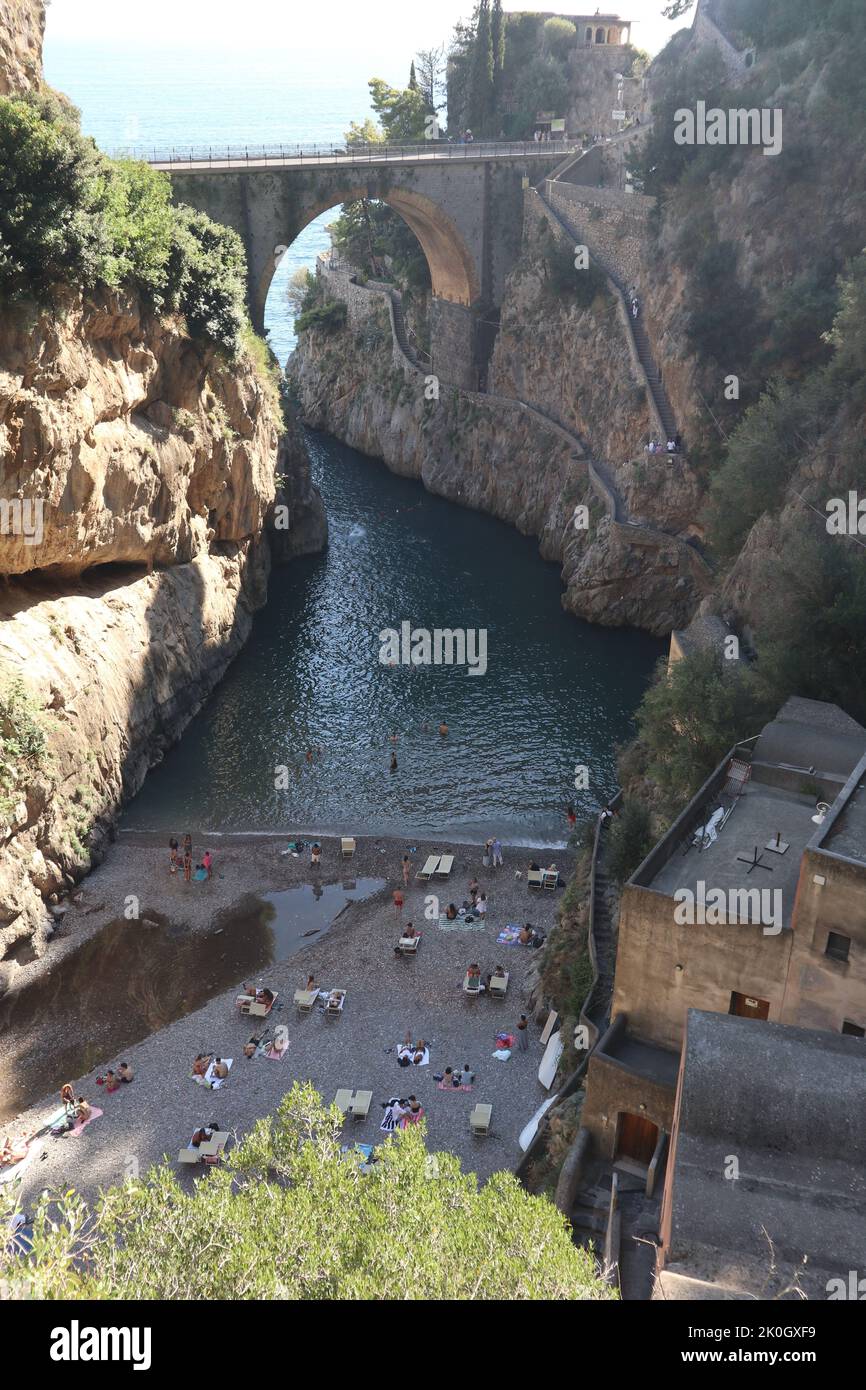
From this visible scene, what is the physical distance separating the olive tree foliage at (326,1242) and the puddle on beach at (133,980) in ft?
39.1

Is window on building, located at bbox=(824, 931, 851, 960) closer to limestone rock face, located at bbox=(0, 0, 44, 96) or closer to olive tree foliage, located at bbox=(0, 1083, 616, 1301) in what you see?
olive tree foliage, located at bbox=(0, 1083, 616, 1301)

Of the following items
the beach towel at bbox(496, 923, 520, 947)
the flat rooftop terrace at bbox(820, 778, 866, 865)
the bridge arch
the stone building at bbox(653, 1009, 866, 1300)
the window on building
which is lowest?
the beach towel at bbox(496, 923, 520, 947)

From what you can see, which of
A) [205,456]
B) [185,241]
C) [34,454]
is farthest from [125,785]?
[185,241]

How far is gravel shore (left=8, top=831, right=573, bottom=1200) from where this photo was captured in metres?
21.7

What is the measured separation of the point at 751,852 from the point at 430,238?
47.4 meters

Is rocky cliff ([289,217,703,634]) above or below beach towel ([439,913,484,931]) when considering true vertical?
above

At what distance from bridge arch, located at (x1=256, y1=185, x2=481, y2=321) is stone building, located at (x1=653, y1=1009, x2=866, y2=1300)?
42.1m

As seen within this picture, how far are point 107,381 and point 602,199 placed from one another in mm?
29348

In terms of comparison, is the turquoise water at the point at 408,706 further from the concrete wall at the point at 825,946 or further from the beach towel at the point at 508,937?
the concrete wall at the point at 825,946

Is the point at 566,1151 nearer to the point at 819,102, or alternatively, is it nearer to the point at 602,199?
the point at 819,102

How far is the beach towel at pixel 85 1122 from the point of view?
71.4ft

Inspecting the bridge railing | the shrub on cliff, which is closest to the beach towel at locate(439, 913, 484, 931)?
the shrub on cliff

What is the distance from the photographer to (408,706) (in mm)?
39406

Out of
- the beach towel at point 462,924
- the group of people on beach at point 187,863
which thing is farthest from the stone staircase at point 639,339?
the group of people on beach at point 187,863
